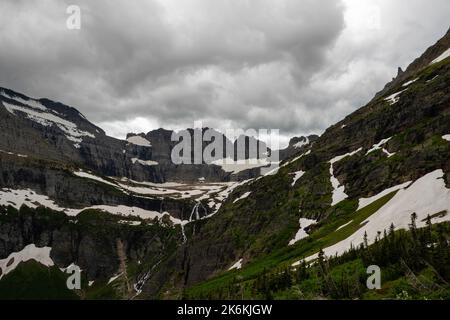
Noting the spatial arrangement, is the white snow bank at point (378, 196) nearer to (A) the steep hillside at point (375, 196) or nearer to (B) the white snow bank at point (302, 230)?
(A) the steep hillside at point (375, 196)

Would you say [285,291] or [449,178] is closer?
[285,291]

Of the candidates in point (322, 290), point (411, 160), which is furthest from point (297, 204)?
point (322, 290)

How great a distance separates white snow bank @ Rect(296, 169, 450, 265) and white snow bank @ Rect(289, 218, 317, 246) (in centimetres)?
4376

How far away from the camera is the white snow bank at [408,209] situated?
107 metres

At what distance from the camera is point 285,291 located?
8762 centimetres

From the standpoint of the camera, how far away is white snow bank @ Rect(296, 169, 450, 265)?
107m

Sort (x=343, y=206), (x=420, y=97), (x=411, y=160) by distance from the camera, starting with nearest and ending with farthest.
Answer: (x=411, y=160), (x=343, y=206), (x=420, y=97)

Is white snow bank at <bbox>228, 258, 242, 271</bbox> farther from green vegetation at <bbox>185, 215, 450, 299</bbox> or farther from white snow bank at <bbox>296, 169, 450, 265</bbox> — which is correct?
green vegetation at <bbox>185, 215, 450, 299</bbox>

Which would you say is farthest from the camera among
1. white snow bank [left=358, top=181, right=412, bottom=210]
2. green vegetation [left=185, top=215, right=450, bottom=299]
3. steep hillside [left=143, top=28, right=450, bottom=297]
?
white snow bank [left=358, top=181, right=412, bottom=210]

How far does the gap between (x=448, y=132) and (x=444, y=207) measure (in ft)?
203

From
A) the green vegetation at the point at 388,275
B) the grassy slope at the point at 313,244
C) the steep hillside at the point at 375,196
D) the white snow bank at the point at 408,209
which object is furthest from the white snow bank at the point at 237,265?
the green vegetation at the point at 388,275

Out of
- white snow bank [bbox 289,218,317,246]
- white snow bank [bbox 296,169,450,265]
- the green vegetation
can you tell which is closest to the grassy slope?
white snow bank [bbox 296,169,450,265]

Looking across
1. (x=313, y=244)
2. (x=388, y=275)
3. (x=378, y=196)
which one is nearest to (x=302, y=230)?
(x=378, y=196)
